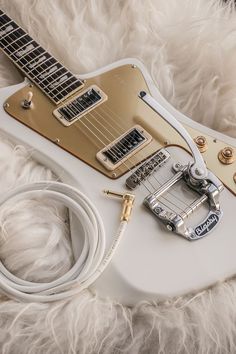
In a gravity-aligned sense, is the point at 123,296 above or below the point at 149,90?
below

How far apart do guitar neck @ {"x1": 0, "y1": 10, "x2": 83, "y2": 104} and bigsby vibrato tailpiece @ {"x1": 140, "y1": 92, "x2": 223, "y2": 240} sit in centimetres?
21

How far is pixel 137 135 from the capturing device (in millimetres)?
837

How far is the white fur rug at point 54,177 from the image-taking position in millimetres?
704

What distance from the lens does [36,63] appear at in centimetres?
91

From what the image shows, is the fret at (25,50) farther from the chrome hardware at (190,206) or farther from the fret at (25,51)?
the chrome hardware at (190,206)

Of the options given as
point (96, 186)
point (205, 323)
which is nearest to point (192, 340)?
point (205, 323)

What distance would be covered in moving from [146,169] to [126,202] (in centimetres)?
7

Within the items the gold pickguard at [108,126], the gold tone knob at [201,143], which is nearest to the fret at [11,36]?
the gold pickguard at [108,126]

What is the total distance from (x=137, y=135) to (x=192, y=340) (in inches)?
12.5

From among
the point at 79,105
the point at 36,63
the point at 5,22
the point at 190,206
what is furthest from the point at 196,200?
the point at 5,22

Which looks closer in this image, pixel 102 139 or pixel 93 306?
pixel 93 306

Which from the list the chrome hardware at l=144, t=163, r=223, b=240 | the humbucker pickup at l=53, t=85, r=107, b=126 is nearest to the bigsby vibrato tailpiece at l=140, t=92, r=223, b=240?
the chrome hardware at l=144, t=163, r=223, b=240

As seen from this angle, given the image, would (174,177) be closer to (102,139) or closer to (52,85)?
(102,139)

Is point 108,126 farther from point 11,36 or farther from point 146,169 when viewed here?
point 11,36
